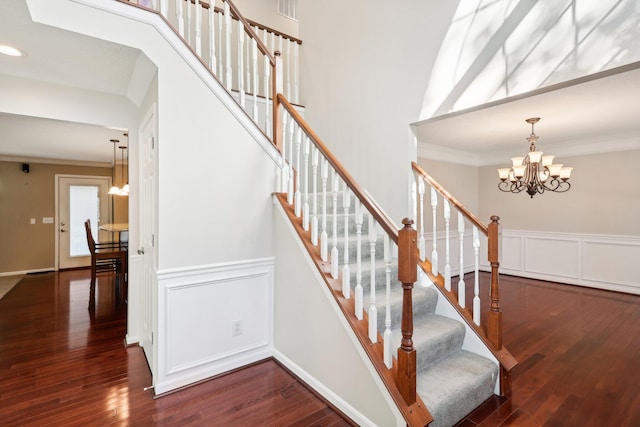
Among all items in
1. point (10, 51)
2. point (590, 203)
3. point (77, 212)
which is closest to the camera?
point (10, 51)

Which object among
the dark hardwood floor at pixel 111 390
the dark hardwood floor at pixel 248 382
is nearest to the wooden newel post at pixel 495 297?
the dark hardwood floor at pixel 248 382

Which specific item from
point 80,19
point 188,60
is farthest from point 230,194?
point 80,19

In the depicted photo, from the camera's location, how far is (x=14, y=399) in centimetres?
211

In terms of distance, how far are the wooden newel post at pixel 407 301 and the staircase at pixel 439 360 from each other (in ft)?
A: 0.85

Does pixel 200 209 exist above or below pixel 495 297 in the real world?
above

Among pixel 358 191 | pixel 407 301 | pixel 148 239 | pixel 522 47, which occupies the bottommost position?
pixel 407 301

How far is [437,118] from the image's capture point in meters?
2.88

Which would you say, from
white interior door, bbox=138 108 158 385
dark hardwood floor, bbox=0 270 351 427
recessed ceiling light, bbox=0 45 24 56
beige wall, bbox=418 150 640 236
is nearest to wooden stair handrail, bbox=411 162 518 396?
dark hardwood floor, bbox=0 270 351 427

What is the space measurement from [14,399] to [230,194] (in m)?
2.07

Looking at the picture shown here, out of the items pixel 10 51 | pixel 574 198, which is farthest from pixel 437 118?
pixel 574 198

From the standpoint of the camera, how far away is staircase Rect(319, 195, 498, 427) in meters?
1.84

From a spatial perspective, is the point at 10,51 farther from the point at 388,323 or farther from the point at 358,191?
the point at 388,323

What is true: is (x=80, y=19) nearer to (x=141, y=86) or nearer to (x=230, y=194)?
(x=141, y=86)

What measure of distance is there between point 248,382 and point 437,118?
2.87 meters
